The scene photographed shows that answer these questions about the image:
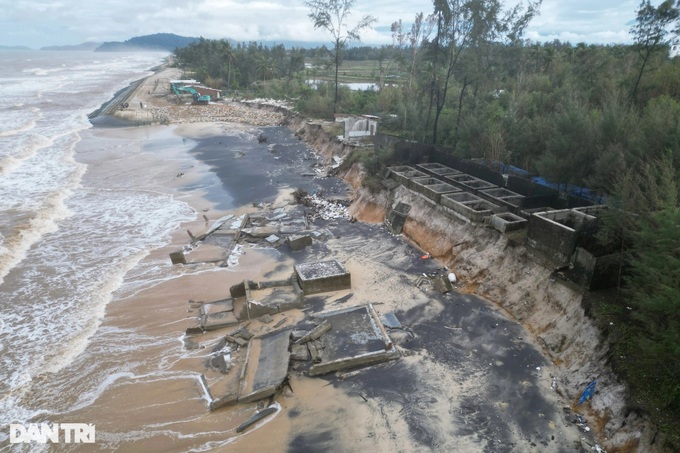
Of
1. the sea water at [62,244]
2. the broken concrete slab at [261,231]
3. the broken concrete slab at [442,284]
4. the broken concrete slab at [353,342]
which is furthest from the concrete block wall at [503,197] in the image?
the sea water at [62,244]

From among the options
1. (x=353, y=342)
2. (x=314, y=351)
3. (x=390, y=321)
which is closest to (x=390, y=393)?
(x=353, y=342)

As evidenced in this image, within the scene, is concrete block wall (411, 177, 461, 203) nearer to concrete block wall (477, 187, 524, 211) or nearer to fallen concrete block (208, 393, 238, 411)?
concrete block wall (477, 187, 524, 211)

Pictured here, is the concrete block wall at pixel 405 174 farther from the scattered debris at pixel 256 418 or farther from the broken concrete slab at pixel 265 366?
the scattered debris at pixel 256 418

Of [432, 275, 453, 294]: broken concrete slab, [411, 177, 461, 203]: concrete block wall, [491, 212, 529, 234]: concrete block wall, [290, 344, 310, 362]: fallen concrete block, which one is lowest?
[290, 344, 310, 362]: fallen concrete block

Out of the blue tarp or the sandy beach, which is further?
the blue tarp

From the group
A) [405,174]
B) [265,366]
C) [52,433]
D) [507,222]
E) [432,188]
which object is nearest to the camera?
[52,433]

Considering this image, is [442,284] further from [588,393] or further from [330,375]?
[330,375]

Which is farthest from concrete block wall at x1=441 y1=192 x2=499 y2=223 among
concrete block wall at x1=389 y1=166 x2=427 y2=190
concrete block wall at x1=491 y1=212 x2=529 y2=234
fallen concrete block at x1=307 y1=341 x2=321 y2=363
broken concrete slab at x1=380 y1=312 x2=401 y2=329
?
fallen concrete block at x1=307 y1=341 x2=321 y2=363
